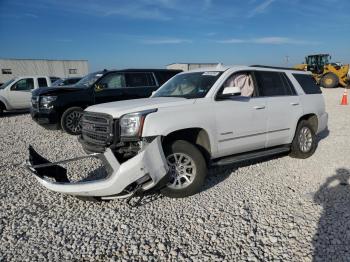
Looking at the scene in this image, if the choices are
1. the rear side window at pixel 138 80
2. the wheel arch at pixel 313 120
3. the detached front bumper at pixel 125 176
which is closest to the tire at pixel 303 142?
the wheel arch at pixel 313 120

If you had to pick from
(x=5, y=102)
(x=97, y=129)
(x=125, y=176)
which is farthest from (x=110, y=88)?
(x=5, y=102)

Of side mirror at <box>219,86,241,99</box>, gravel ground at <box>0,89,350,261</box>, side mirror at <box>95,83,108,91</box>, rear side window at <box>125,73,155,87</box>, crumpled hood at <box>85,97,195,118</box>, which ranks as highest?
rear side window at <box>125,73,155,87</box>

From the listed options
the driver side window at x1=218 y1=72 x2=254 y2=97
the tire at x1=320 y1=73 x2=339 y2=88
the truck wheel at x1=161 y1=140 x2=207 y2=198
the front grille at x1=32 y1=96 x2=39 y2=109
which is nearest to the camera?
the truck wheel at x1=161 y1=140 x2=207 y2=198

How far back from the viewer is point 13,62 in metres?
29.0

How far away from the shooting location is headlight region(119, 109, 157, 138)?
3648 millimetres

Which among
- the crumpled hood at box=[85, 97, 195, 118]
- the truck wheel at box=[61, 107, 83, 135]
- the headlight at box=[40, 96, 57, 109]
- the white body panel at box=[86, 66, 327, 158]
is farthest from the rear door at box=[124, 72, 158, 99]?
the crumpled hood at box=[85, 97, 195, 118]

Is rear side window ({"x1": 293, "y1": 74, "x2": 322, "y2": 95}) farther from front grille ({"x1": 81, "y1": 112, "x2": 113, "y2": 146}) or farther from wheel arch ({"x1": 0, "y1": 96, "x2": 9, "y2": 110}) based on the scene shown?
wheel arch ({"x1": 0, "y1": 96, "x2": 9, "y2": 110})

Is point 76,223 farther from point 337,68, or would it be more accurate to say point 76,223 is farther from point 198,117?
point 337,68

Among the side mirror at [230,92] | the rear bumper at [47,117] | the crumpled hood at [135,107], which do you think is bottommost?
the rear bumper at [47,117]

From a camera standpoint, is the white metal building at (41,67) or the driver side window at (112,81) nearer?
the driver side window at (112,81)

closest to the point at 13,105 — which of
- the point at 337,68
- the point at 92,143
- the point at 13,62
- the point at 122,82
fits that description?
the point at 122,82

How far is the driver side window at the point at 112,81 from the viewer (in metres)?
8.55

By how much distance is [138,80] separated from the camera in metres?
8.92

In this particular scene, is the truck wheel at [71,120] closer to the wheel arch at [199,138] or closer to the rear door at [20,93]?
the wheel arch at [199,138]
